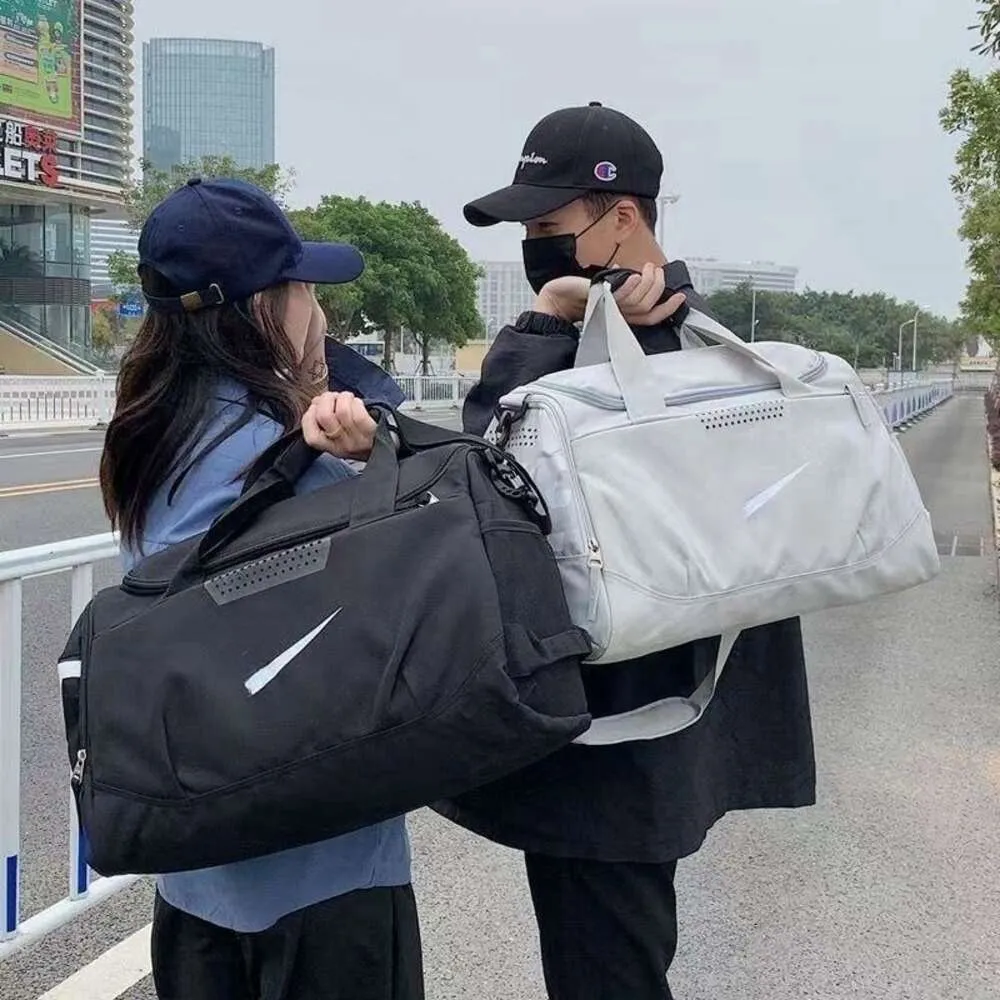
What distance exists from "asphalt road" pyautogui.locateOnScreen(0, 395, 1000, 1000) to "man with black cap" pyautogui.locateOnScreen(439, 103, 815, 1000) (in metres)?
1.34

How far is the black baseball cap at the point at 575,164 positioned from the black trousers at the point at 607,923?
0.94 m

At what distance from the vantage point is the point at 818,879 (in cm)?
349

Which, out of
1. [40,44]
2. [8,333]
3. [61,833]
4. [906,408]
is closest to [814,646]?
[61,833]

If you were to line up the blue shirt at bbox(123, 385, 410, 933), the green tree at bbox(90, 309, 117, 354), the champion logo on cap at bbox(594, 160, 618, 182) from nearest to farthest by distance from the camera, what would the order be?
the blue shirt at bbox(123, 385, 410, 933) → the champion logo on cap at bbox(594, 160, 618, 182) → the green tree at bbox(90, 309, 117, 354)

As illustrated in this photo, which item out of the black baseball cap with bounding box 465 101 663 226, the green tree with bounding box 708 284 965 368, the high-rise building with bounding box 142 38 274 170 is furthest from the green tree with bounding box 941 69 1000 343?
the high-rise building with bounding box 142 38 274 170

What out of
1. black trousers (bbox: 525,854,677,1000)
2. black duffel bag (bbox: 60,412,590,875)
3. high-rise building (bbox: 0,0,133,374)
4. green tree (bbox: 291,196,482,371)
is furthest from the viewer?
high-rise building (bbox: 0,0,133,374)

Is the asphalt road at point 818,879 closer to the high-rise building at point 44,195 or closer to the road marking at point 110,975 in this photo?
the road marking at point 110,975

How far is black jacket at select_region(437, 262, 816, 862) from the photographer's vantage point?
1.57m

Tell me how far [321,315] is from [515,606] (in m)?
0.64

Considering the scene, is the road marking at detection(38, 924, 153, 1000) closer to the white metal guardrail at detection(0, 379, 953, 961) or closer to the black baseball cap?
the white metal guardrail at detection(0, 379, 953, 961)

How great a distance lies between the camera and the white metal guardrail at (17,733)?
2.84 m

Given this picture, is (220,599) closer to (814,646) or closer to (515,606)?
(515,606)

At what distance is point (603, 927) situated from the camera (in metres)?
1.64

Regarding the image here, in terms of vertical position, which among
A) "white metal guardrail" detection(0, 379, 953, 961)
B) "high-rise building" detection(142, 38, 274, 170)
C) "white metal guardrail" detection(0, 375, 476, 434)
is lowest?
"white metal guardrail" detection(0, 375, 476, 434)
